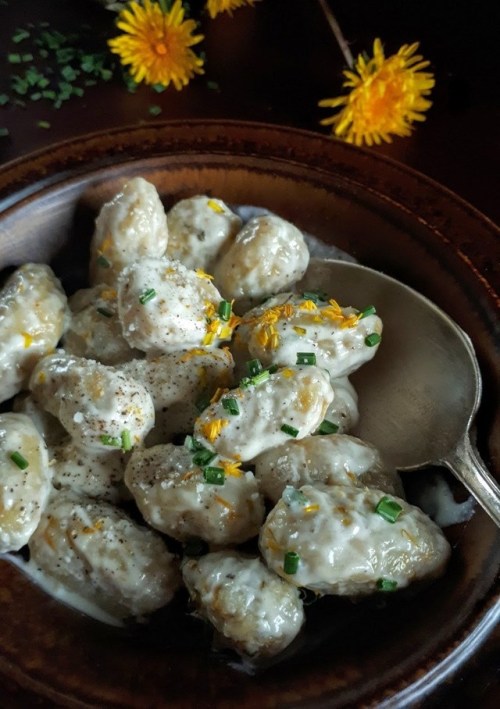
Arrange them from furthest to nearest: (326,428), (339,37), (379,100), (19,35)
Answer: (19,35) → (339,37) → (379,100) → (326,428)

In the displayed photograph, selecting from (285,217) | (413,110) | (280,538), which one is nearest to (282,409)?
(280,538)

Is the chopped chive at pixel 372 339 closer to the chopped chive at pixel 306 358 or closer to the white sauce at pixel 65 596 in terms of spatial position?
the chopped chive at pixel 306 358

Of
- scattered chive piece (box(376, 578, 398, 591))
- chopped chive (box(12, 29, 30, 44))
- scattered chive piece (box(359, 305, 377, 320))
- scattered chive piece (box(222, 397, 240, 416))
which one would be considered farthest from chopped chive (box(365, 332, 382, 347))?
chopped chive (box(12, 29, 30, 44))

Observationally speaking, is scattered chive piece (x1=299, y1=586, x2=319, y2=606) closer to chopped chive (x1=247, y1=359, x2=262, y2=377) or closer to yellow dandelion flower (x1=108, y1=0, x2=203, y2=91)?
chopped chive (x1=247, y1=359, x2=262, y2=377)

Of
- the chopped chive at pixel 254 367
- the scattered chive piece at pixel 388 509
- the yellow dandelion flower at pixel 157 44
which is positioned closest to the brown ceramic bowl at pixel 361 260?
the scattered chive piece at pixel 388 509

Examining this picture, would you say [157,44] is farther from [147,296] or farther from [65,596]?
[65,596]

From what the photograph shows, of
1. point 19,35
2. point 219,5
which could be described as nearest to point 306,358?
point 219,5

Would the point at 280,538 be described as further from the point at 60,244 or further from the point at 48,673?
the point at 60,244
